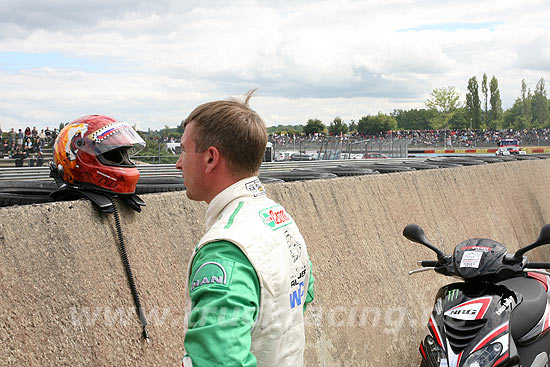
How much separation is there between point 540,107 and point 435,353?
160m

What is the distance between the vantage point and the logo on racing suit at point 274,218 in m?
1.97

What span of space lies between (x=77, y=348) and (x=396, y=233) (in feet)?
14.9

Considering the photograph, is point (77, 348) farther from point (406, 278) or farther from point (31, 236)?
point (406, 278)

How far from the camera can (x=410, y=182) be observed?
789cm

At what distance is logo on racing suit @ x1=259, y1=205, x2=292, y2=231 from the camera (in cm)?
197

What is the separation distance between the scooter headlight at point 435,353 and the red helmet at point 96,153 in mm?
1935

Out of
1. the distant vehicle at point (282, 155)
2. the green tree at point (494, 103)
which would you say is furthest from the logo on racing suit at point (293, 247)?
the green tree at point (494, 103)

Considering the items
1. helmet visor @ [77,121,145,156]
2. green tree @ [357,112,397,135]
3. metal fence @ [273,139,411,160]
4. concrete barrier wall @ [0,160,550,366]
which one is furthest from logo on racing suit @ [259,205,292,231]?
green tree @ [357,112,397,135]

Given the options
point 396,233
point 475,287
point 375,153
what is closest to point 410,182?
point 396,233

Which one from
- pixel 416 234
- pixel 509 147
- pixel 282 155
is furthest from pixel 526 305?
pixel 509 147

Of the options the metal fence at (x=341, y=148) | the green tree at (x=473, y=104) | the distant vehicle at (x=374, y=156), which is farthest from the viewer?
the green tree at (x=473, y=104)

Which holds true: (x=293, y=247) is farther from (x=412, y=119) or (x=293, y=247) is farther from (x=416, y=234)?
(x=412, y=119)

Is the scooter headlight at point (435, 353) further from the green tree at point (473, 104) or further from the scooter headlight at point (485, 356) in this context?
the green tree at point (473, 104)

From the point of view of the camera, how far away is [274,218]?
202 centimetres
